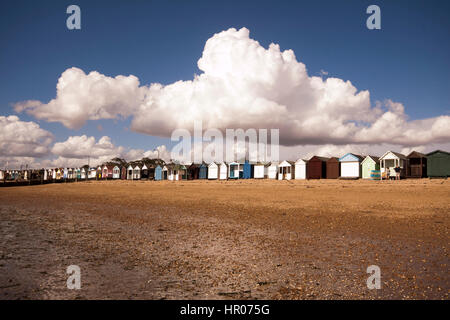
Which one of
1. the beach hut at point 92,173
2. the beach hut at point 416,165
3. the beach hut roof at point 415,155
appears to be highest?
the beach hut roof at point 415,155

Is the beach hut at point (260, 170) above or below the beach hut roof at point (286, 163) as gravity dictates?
below

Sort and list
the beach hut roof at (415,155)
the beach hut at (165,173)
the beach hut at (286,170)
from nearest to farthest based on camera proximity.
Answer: the beach hut roof at (415,155) → the beach hut at (286,170) → the beach hut at (165,173)

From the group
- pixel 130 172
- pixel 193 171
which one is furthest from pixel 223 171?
pixel 130 172

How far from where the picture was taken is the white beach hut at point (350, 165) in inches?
1898

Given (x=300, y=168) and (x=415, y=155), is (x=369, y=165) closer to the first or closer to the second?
(x=415, y=155)

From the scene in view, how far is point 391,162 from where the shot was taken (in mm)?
43625

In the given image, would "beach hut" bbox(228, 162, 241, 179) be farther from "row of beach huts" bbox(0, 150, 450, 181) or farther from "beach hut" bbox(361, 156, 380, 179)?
"beach hut" bbox(361, 156, 380, 179)

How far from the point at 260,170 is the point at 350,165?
2031 centimetres

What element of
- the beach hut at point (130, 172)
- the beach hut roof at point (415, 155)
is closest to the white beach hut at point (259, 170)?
the beach hut roof at point (415, 155)

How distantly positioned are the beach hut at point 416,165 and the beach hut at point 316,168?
13.9 metres

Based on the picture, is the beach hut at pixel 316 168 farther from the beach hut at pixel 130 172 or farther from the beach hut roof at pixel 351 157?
the beach hut at pixel 130 172
